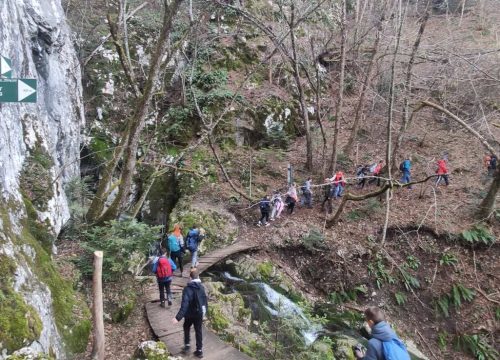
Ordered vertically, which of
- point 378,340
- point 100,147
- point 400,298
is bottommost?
point 400,298

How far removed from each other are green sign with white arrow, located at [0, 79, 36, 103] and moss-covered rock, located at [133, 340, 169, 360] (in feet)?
14.3

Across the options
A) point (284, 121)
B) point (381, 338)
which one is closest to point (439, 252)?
point (284, 121)

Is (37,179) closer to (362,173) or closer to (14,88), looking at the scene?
(14,88)

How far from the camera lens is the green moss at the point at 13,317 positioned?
167 inches

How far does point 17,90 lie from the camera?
4.76 metres

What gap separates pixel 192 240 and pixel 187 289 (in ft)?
15.2

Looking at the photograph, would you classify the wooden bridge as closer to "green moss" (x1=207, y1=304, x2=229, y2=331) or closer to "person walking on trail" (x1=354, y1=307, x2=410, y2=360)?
"green moss" (x1=207, y1=304, x2=229, y2=331)

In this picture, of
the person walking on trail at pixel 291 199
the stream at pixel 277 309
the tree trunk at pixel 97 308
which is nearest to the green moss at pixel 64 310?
the tree trunk at pixel 97 308

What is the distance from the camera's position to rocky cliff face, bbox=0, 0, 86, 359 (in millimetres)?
4797

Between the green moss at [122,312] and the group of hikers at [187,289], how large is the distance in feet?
2.56

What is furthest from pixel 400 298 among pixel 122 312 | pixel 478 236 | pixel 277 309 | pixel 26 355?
pixel 26 355

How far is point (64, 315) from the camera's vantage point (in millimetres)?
6254

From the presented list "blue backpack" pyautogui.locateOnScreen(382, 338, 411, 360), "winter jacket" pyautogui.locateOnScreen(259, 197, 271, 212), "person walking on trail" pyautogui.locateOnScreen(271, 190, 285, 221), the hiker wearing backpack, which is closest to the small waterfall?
the hiker wearing backpack

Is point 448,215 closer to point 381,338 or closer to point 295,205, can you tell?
point 295,205
